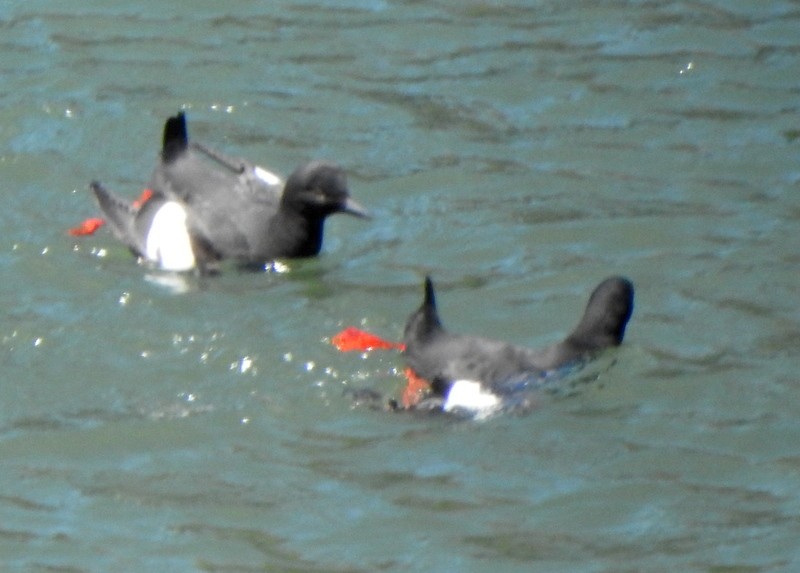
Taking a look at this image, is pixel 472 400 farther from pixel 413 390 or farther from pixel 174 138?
pixel 174 138

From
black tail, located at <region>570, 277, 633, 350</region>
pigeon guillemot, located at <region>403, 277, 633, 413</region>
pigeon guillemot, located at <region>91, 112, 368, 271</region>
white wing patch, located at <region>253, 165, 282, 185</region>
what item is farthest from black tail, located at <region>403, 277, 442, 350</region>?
white wing patch, located at <region>253, 165, 282, 185</region>

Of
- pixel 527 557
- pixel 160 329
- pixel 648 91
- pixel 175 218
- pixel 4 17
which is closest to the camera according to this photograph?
pixel 527 557

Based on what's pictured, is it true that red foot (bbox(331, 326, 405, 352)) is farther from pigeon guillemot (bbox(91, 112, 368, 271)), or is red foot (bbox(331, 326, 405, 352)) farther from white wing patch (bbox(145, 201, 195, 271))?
white wing patch (bbox(145, 201, 195, 271))

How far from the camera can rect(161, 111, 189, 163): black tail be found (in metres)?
10.2

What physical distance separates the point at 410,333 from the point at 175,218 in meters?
1.99

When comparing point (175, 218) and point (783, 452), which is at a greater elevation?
point (175, 218)

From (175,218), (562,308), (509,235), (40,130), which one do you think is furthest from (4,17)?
(562,308)

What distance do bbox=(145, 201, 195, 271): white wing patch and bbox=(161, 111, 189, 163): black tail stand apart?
0.55 metres

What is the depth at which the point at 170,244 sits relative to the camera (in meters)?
9.84

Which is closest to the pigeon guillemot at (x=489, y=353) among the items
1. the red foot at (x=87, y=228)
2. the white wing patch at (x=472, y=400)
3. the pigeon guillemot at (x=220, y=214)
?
the white wing patch at (x=472, y=400)

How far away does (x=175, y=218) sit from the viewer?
9.96m

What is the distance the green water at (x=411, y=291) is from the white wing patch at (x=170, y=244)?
0.51ft

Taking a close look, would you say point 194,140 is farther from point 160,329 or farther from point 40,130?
point 160,329

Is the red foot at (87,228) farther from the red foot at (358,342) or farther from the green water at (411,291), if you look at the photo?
the red foot at (358,342)
